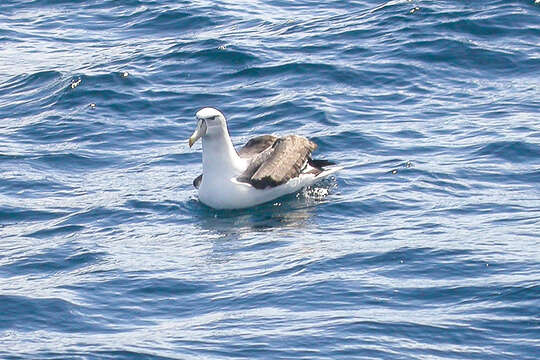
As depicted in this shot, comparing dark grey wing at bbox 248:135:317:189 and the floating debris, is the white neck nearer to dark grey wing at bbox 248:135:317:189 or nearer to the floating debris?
dark grey wing at bbox 248:135:317:189

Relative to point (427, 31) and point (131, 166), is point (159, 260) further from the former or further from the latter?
point (427, 31)

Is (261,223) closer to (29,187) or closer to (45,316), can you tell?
(29,187)

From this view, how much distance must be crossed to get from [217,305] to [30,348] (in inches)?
80.1

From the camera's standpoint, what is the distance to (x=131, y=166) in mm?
20125

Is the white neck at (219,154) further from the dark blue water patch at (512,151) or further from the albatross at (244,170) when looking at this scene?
the dark blue water patch at (512,151)

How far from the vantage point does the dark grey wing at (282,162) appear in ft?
59.1

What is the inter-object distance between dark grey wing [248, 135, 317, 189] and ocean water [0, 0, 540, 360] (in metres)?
0.41

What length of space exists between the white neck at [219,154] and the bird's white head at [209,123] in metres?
0.01

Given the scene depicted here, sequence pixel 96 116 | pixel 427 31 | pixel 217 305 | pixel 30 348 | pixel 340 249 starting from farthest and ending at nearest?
pixel 427 31, pixel 96 116, pixel 340 249, pixel 217 305, pixel 30 348

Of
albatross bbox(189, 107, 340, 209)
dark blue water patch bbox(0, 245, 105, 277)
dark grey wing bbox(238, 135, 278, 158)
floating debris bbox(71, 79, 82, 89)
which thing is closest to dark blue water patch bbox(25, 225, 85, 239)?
dark blue water patch bbox(0, 245, 105, 277)

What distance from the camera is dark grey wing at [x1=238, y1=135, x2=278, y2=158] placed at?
63.0 feet

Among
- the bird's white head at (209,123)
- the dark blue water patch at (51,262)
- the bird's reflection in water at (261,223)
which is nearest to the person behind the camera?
the dark blue water patch at (51,262)

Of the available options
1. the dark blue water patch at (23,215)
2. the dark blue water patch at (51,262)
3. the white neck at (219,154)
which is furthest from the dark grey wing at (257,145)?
the dark blue water patch at (51,262)

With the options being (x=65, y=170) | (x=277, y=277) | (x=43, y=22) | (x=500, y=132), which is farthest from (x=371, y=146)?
(x=43, y=22)
